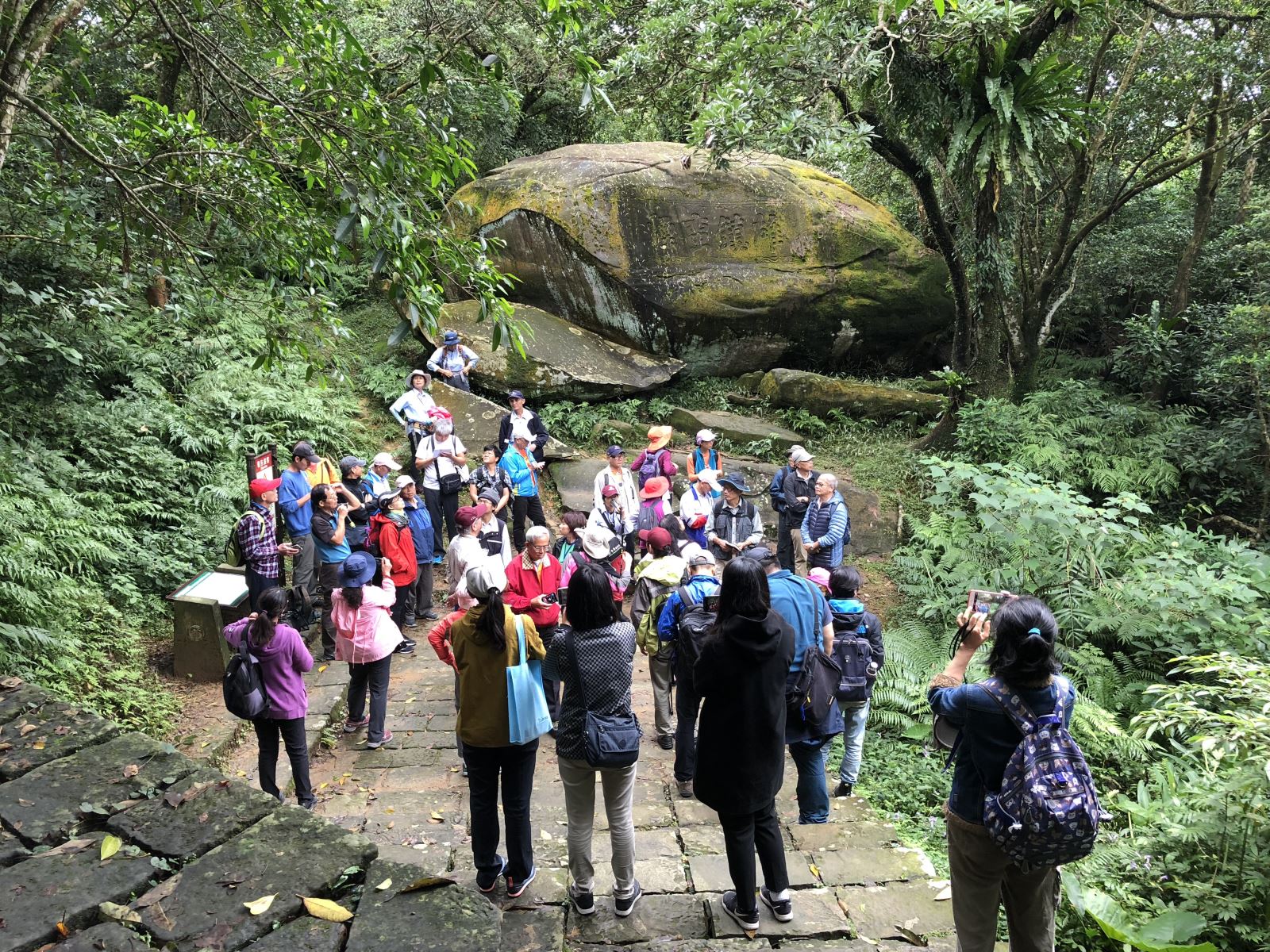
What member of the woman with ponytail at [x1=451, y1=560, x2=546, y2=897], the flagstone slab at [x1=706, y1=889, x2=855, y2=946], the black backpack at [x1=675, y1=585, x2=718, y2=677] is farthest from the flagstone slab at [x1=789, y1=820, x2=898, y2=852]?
the woman with ponytail at [x1=451, y1=560, x2=546, y2=897]

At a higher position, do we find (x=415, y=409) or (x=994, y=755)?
(x=415, y=409)

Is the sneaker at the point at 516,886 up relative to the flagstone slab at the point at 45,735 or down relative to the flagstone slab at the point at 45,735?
down

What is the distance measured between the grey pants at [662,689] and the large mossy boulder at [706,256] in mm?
8950

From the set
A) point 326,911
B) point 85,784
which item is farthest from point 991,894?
point 85,784

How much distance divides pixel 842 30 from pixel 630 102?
4.68 m

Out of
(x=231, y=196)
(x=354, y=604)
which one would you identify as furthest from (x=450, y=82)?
(x=354, y=604)

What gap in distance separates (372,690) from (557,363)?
8.20 metres

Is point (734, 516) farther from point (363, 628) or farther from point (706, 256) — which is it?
point (706, 256)

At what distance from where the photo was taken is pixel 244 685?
4414mm

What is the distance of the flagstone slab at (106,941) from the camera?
2203 mm

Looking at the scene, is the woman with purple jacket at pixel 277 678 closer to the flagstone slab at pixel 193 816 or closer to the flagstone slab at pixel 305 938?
the flagstone slab at pixel 193 816

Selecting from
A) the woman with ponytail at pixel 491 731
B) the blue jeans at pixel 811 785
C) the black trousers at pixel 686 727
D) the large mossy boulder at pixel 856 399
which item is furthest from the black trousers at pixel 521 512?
the large mossy boulder at pixel 856 399

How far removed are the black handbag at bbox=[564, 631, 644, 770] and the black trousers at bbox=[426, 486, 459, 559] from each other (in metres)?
5.29

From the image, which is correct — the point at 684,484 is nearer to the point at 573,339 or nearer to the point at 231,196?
the point at 573,339
